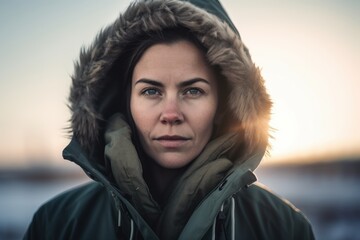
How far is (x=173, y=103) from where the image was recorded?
2.06 meters

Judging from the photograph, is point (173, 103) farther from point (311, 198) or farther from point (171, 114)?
point (311, 198)

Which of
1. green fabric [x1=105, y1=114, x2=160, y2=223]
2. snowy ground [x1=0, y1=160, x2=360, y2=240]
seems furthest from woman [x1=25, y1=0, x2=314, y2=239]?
snowy ground [x1=0, y1=160, x2=360, y2=240]

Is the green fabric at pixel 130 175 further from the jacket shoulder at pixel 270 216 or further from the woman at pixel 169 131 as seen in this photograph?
the jacket shoulder at pixel 270 216

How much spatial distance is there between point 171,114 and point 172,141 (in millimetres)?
163

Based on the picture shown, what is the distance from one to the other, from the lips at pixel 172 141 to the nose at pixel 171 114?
0.09 metres

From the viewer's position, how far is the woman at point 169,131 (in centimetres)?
205

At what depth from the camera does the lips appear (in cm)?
209

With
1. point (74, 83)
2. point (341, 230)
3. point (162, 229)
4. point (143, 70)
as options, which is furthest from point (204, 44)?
point (341, 230)

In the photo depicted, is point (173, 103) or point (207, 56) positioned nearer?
point (173, 103)

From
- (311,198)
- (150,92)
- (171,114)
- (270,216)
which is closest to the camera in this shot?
(171,114)

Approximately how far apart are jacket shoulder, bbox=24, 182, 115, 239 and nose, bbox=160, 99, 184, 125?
61cm

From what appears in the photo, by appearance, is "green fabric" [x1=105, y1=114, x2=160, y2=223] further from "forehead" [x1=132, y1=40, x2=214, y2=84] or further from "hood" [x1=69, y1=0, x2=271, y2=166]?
"forehead" [x1=132, y1=40, x2=214, y2=84]

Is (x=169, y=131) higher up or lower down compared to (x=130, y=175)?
higher up

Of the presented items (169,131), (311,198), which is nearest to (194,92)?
(169,131)
